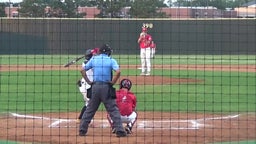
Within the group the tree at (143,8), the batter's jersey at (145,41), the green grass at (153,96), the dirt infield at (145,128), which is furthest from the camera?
the tree at (143,8)

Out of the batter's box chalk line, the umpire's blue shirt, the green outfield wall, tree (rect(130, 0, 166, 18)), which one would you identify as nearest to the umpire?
the umpire's blue shirt

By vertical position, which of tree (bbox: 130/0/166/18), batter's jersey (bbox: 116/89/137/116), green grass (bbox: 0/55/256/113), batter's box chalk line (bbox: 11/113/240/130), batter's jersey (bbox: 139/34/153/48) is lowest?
green grass (bbox: 0/55/256/113)

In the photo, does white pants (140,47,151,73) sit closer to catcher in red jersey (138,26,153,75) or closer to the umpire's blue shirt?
catcher in red jersey (138,26,153,75)

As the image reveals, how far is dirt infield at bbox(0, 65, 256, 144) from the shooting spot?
37.1ft

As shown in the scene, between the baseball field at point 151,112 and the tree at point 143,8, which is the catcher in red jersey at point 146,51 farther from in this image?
the tree at point 143,8

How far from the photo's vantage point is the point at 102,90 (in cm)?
1156

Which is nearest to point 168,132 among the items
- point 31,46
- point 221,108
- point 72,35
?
point 221,108

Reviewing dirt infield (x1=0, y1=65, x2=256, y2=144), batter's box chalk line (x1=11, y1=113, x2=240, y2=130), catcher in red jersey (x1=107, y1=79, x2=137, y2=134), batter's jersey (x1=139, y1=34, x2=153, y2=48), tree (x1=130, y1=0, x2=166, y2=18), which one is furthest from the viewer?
tree (x1=130, y1=0, x2=166, y2=18)

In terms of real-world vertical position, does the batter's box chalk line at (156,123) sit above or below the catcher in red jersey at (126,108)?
below

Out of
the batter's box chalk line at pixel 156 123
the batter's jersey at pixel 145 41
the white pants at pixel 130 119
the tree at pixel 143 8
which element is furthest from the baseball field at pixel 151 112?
the tree at pixel 143 8

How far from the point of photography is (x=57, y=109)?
614 inches

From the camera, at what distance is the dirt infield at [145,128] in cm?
1131

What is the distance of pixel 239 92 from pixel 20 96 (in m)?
6.59

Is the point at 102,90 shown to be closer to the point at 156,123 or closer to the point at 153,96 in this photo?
the point at 156,123
